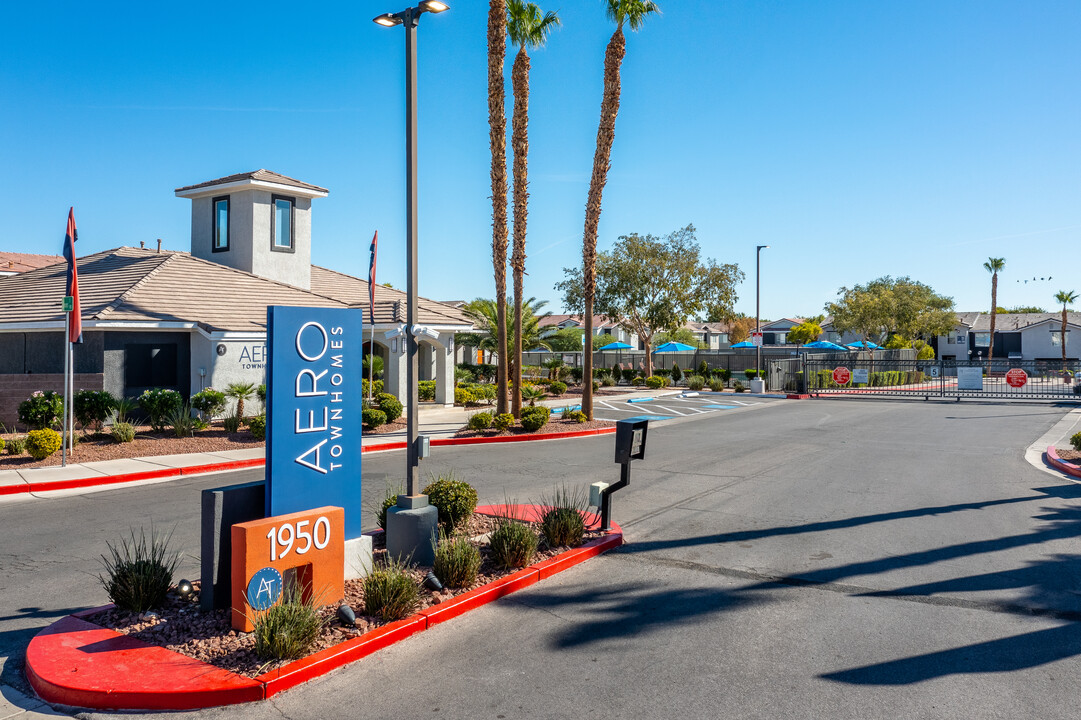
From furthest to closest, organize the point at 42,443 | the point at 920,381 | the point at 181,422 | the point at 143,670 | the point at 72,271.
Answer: the point at 920,381, the point at 181,422, the point at 72,271, the point at 42,443, the point at 143,670

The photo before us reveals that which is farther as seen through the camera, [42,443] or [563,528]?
[42,443]

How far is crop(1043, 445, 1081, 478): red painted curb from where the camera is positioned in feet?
46.0

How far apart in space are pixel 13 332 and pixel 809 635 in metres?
23.2

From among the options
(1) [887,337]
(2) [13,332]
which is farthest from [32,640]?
(1) [887,337]

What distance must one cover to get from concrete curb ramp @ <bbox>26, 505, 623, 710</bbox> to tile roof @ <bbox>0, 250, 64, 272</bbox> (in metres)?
36.9

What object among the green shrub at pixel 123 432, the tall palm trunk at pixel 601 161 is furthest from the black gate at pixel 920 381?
the green shrub at pixel 123 432

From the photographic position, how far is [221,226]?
88.7 ft

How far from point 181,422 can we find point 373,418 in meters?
4.46

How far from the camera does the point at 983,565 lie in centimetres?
811

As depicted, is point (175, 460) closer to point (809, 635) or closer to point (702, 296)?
point (809, 635)

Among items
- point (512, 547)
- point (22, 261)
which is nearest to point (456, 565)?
point (512, 547)

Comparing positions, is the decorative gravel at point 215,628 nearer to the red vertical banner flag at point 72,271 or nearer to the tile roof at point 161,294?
the red vertical banner flag at point 72,271

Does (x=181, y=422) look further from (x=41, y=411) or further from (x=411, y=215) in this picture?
(x=411, y=215)

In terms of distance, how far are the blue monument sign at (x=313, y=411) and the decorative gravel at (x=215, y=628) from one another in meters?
0.87
